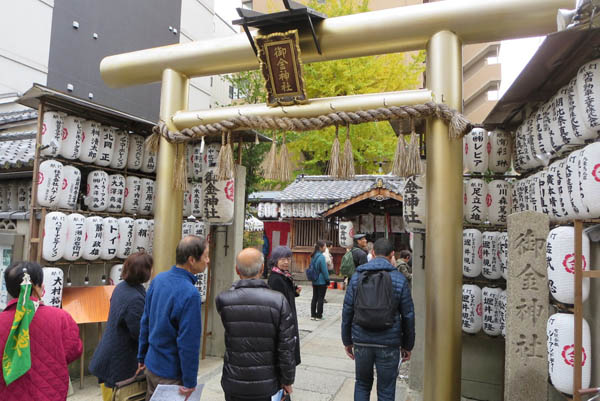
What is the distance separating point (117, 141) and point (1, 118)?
4.04 m

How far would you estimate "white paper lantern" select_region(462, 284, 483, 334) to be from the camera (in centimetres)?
543

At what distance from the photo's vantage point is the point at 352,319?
428cm

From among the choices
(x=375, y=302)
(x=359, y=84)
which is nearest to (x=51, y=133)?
(x=375, y=302)

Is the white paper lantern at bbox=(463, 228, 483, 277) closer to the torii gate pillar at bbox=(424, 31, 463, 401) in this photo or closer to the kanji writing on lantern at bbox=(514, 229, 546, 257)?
the torii gate pillar at bbox=(424, 31, 463, 401)

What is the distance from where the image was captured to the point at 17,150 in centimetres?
657

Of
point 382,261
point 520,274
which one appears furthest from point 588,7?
point 382,261

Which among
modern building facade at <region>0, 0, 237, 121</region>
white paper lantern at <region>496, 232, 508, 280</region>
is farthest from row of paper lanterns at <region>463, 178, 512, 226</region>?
modern building facade at <region>0, 0, 237, 121</region>

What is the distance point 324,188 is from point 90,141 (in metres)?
13.4

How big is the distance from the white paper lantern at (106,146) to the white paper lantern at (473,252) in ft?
19.1

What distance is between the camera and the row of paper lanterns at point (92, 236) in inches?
208

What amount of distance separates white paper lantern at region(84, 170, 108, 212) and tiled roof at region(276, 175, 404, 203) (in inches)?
441

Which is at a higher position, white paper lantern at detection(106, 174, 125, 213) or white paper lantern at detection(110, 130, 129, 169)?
white paper lantern at detection(110, 130, 129, 169)

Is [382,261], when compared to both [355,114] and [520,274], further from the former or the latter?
[355,114]

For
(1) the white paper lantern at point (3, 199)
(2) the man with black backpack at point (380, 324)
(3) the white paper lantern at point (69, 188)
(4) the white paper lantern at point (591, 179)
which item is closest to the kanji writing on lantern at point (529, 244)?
(4) the white paper lantern at point (591, 179)
